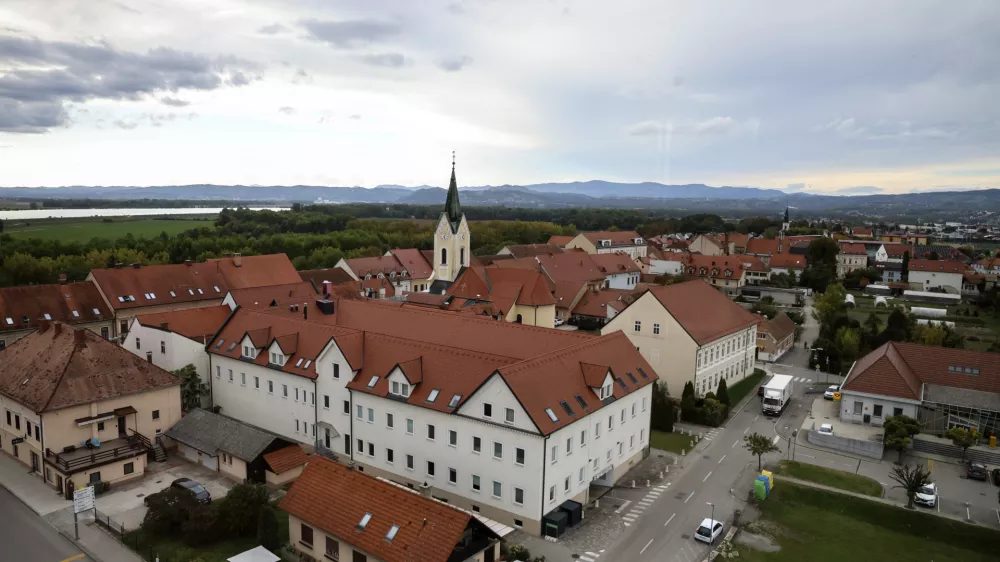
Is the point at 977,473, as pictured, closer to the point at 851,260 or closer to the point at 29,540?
the point at 29,540

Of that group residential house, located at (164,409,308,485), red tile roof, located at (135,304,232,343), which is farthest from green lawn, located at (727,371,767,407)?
red tile roof, located at (135,304,232,343)

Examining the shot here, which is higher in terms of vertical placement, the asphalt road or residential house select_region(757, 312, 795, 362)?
residential house select_region(757, 312, 795, 362)

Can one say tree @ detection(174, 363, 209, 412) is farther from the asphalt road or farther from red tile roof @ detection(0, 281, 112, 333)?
red tile roof @ detection(0, 281, 112, 333)

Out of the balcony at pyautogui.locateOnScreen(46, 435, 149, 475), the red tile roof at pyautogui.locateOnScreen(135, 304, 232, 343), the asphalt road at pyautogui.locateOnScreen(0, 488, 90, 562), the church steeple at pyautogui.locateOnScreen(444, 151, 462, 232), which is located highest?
the church steeple at pyautogui.locateOnScreen(444, 151, 462, 232)

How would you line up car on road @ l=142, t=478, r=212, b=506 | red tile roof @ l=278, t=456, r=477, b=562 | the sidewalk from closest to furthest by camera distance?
red tile roof @ l=278, t=456, r=477, b=562 → the sidewalk → car on road @ l=142, t=478, r=212, b=506

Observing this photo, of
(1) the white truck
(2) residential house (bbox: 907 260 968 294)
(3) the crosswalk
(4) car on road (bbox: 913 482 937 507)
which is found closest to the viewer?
(3) the crosswalk

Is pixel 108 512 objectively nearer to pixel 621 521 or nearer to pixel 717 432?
pixel 621 521

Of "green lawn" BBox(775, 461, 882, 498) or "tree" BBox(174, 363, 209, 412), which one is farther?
"tree" BBox(174, 363, 209, 412)

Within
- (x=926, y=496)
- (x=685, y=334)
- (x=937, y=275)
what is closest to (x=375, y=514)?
(x=926, y=496)
